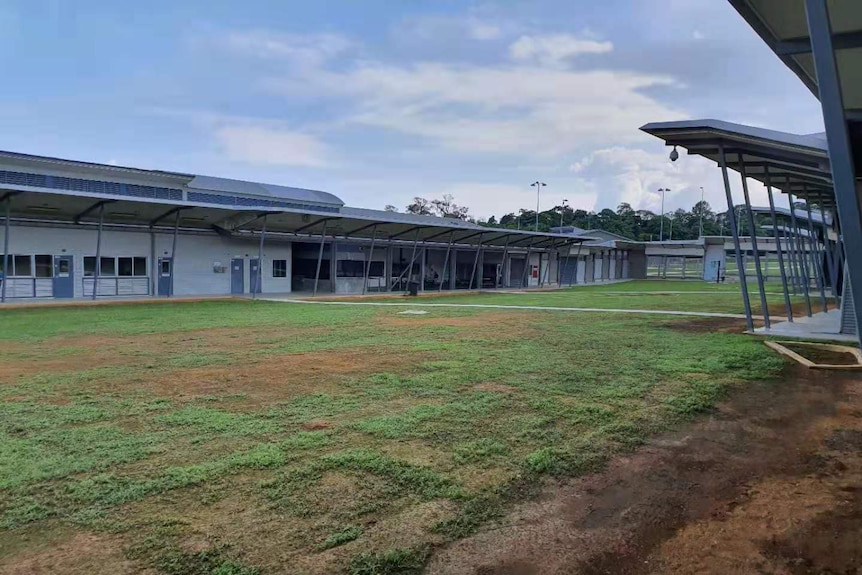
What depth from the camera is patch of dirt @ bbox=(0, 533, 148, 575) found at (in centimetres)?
306

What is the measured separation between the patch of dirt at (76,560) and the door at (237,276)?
87.2ft

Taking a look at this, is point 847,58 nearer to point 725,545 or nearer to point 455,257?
point 725,545

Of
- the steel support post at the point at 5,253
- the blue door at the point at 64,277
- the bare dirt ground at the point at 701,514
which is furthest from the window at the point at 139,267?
the bare dirt ground at the point at 701,514

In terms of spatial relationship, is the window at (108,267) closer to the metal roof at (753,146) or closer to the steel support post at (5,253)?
the steel support post at (5,253)

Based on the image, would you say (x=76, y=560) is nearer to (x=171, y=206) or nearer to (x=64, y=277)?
(x=171, y=206)

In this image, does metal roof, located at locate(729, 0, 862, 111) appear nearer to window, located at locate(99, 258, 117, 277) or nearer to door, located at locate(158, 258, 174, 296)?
door, located at locate(158, 258, 174, 296)

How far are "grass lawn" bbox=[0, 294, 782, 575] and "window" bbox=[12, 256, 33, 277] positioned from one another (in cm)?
1261

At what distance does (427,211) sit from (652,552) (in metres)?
91.0

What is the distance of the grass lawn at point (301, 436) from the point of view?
340 cm

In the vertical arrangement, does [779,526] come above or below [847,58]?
below

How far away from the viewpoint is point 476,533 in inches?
140

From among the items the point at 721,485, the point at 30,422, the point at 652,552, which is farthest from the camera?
the point at 30,422

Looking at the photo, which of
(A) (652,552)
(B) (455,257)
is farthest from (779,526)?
(B) (455,257)

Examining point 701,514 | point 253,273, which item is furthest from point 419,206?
point 701,514
